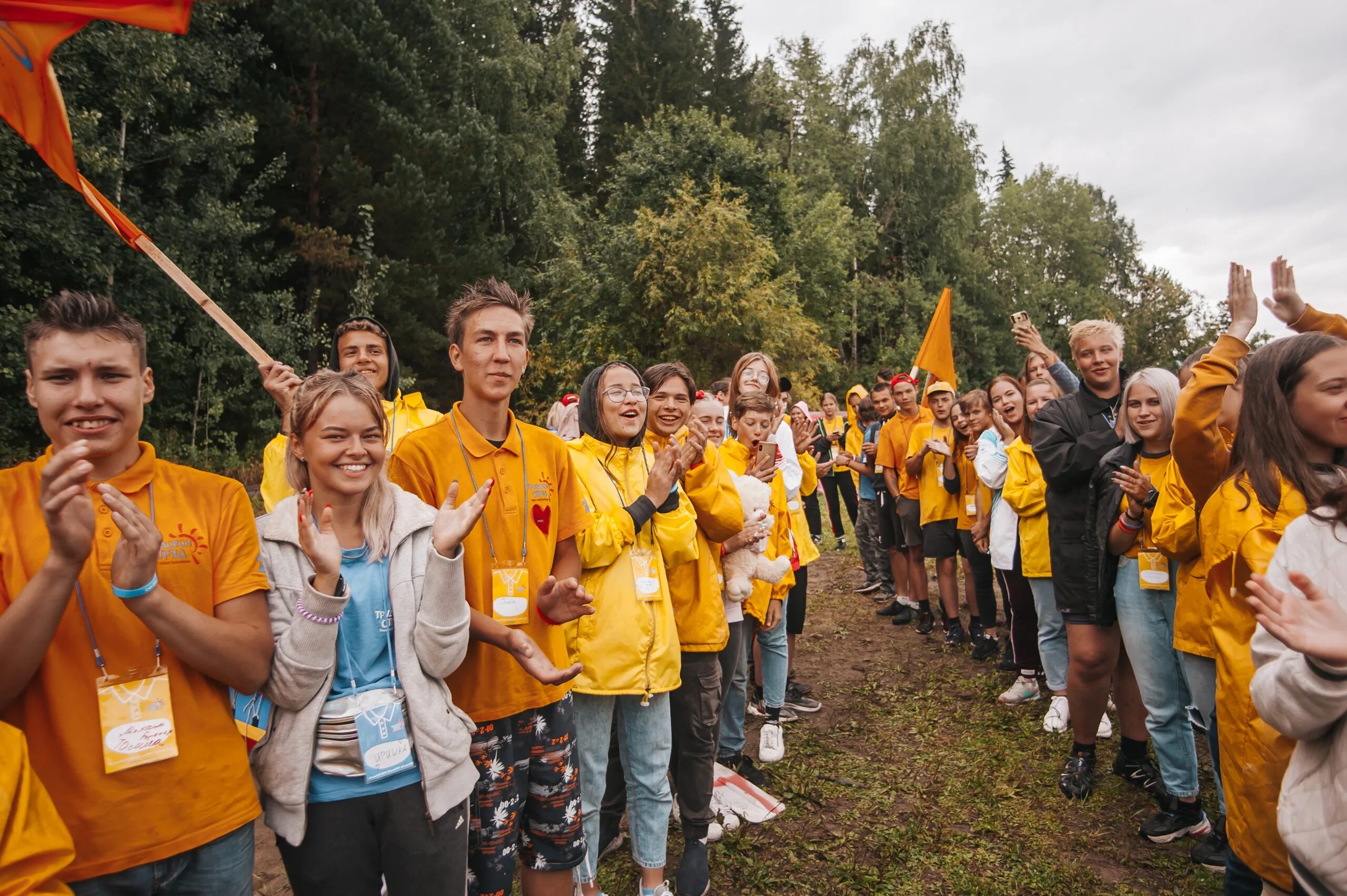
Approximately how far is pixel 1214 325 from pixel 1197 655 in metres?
38.5

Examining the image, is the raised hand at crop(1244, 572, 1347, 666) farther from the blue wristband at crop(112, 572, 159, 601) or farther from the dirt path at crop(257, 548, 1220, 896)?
the blue wristband at crop(112, 572, 159, 601)

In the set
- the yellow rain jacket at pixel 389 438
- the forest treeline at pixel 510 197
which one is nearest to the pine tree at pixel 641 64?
the forest treeline at pixel 510 197

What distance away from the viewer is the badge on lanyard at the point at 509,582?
2500 millimetres

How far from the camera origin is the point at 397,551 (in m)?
2.21

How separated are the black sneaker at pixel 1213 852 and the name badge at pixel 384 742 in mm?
3569

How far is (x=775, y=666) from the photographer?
15.9 ft

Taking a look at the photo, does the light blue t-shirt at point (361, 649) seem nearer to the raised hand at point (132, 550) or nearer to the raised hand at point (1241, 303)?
the raised hand at point (132, 550)

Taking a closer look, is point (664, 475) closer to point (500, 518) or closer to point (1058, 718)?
point (500, 518)

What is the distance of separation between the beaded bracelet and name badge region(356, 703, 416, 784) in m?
0.29

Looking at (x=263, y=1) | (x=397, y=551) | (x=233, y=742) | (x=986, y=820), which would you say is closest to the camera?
(x=233, y=742)

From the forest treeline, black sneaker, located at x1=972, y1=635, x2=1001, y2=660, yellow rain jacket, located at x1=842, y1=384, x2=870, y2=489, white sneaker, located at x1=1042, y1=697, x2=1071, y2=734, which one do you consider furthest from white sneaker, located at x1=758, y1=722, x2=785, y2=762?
the forest treeline

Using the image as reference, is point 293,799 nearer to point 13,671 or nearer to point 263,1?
point 13,671

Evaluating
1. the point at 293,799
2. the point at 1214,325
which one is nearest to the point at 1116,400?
the point at 293,799

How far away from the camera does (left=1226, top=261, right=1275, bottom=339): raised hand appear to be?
296 cm
